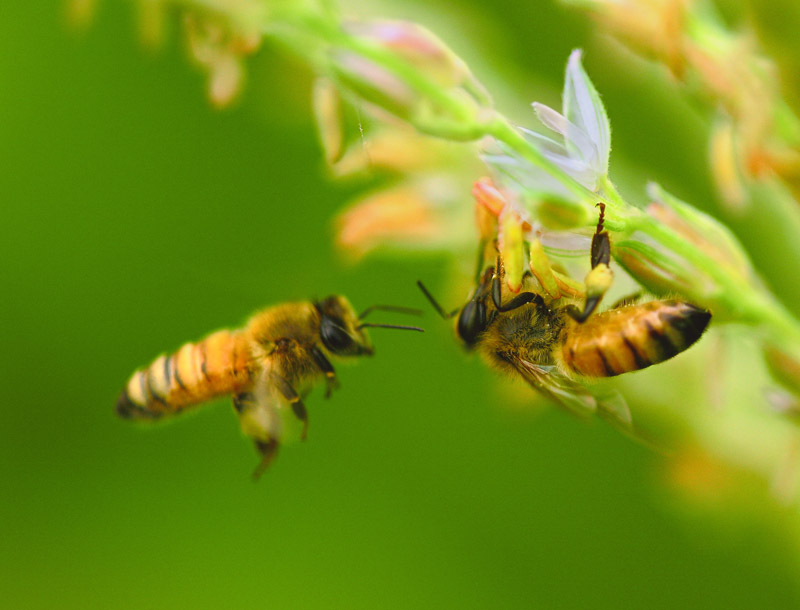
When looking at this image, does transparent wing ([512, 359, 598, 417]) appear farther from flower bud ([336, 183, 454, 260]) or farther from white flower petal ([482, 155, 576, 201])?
white flower petal ([482, 155, 576, 201])

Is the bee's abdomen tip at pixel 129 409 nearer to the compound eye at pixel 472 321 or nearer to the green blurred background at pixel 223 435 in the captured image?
the green blurred background at pixel 223 435

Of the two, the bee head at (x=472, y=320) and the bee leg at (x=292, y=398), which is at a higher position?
the bee leg at (x=292, y=398)

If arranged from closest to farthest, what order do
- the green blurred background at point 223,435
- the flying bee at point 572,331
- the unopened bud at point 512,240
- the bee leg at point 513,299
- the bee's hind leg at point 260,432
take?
the unopened bud at point 512,240
the flying bee at point 572,331
the bee leg at point 513,299
the bee's hind leg at point 260,432
the green blurred background at point 223,435

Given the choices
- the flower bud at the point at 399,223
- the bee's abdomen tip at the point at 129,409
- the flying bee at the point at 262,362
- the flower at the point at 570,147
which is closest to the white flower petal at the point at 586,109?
the flower at the point at 570,147

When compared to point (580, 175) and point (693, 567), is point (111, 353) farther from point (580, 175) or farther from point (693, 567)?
point (580, 175)

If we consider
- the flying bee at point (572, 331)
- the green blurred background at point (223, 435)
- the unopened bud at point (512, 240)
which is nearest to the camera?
the unopened bud at point (512, 240)

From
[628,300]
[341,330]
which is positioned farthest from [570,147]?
[341,330]

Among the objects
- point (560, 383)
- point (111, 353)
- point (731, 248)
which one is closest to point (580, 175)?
point (731, 248)

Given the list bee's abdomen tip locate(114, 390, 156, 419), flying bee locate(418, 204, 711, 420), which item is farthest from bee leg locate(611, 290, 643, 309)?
bee's abdomen tip locate(114, 390, 156, 419)
